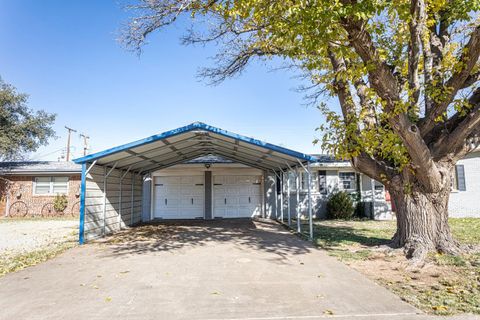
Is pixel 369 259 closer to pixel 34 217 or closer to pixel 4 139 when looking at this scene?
pixel 34 217

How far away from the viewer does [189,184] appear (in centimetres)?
1627

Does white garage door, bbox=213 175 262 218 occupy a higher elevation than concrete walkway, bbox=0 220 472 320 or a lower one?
higher

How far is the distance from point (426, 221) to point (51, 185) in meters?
18.0

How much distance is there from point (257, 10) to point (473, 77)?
4.81 metres

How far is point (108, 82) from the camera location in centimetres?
1232

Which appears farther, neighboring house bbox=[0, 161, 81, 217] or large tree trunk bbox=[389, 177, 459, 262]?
neighboring house bbox=[0, 161, 81, 217]

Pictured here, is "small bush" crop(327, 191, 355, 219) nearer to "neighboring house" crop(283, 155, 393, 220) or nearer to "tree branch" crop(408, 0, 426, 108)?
"neighboring house" crop(283, 155, 393, 220)

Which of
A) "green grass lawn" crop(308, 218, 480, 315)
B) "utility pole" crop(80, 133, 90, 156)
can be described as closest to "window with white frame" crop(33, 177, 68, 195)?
"utility pole" crop(80, 133, 90, 156)

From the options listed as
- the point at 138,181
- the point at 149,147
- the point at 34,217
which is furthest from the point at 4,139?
the point at 149,147

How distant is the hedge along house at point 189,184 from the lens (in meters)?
11.1

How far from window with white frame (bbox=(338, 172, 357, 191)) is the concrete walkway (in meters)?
8.99

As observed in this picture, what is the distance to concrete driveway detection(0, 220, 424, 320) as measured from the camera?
12.3 ft

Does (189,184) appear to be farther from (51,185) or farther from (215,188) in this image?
(51,185)

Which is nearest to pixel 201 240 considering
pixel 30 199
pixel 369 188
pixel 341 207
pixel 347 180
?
pixel 341 207
